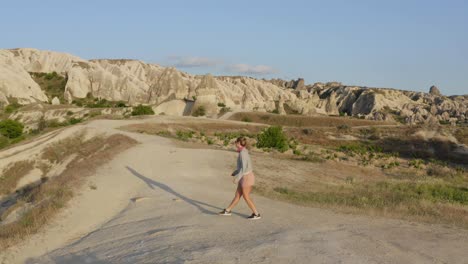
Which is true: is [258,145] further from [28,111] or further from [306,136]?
[28,111]

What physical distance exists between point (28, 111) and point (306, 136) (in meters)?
46.3

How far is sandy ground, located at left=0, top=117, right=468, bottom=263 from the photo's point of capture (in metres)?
8.88

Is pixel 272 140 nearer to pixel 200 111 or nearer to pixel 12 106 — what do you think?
pixel 200 111

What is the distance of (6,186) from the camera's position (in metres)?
28.4

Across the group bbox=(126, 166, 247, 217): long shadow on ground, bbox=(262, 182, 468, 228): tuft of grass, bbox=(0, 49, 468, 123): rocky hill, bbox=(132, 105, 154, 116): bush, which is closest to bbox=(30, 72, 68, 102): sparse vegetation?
bbox=(0, 49, 468, 123): rocky hill

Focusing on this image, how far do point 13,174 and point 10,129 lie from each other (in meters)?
34.4

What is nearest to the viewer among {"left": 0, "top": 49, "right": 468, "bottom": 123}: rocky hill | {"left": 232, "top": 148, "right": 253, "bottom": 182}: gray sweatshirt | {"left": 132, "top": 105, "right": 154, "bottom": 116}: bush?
{"left": 232, "top": 148, "right": 253, "bottom": 182}: gray sweatshirt

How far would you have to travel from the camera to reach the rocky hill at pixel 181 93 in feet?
318

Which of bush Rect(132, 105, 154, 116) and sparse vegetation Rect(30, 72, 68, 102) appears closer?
bush Rect(132, 105, 154, 116)

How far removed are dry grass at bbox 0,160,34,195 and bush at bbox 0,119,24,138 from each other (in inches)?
1231

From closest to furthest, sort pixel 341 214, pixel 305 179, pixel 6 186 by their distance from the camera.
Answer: pixel 341 214
pixel 305 179
pixel 6 186

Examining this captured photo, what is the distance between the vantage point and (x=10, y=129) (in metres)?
61.6

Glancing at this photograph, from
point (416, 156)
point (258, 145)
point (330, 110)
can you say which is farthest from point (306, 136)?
point (330, 110)

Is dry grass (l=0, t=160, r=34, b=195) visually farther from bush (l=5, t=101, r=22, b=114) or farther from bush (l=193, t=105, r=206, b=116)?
bush (l=193, t=105, r=206, b=116)
